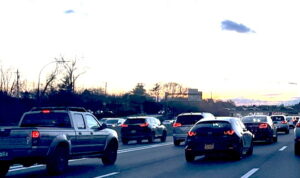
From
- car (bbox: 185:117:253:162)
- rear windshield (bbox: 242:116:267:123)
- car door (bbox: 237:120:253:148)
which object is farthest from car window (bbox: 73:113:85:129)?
rear windshield (bbox: 242:116:267:123)

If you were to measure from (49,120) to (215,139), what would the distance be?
20.1 ft

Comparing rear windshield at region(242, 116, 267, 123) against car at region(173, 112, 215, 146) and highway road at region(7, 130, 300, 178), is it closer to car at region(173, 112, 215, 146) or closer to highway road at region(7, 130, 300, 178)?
car at region(173, 112, 215, 146)

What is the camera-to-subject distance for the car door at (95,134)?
1717cm

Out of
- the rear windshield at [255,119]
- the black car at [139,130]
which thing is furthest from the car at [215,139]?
the black car at [139,130]

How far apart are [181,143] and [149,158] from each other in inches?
458

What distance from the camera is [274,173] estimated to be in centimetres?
1508

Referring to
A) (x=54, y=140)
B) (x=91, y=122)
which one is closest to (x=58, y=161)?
(x=54, y=140)

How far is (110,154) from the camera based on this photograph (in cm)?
1852

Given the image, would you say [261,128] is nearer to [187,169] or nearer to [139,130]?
[139,130]

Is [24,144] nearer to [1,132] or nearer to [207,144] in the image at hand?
[1,132]

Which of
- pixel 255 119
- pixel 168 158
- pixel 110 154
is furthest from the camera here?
pixel 255 119

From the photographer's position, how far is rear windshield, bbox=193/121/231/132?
19438 millimetres

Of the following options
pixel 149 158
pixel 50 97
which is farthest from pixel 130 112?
pixel 149 158

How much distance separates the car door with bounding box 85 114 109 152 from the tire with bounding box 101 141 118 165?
38 centimetres
